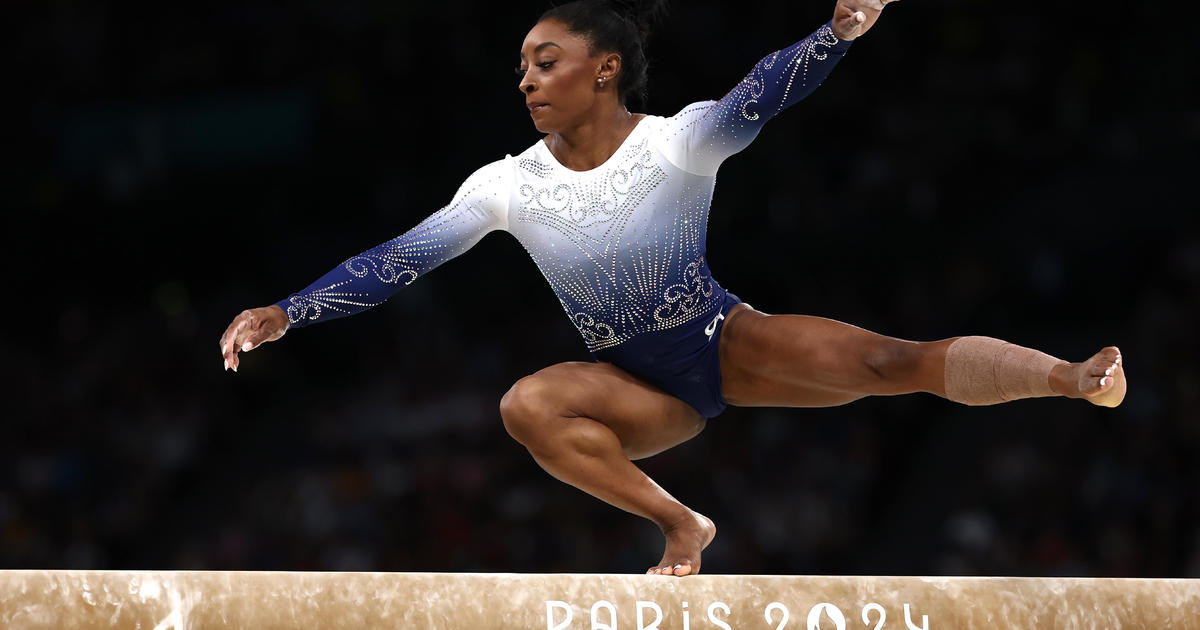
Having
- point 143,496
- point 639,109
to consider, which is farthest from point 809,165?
point 143,496

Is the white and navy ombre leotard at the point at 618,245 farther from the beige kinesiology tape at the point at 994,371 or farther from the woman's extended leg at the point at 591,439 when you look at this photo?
the beige kinesiology tape at the point at 994,371

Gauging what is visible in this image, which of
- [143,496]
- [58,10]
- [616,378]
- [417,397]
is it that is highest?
[58,10]

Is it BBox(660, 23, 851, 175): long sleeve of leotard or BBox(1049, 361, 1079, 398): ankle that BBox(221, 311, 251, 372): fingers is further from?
BBox(1049, 361, 1079, 398): ankle

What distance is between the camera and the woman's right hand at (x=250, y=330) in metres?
2.72

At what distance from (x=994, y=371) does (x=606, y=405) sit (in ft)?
3.05

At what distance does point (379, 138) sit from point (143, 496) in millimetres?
2634

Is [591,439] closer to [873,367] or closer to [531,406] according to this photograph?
[531,406]

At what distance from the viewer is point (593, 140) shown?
3.03m

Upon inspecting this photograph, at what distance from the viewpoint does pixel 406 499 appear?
6734mm

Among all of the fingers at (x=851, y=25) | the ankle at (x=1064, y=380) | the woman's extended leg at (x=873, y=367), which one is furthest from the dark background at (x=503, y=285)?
the fingers at (x=851, y=25)

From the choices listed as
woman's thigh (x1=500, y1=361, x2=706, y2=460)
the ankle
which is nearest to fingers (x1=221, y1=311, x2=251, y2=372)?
woman's thigh (x1=500, y1=361, x2=706, y2=460)

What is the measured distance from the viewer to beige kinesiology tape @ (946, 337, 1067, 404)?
254cm

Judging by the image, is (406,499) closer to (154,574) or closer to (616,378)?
(616,378)

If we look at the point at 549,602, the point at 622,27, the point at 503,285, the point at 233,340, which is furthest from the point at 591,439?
the point at 503,285
